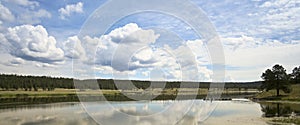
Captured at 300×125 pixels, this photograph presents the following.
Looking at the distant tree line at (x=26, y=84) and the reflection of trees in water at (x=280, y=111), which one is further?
the distant tree line at (x=26, y=84)

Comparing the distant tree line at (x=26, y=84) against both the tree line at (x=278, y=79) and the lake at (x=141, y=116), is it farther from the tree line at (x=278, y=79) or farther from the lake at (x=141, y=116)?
the tree line at (x=278, y=79)

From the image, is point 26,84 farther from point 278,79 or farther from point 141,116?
point 141,116

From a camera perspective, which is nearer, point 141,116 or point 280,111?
point 141,116

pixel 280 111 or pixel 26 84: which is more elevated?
pixel 26 84

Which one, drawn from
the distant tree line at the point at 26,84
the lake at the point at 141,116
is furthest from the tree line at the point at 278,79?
the distant tree line at the point at 26,84

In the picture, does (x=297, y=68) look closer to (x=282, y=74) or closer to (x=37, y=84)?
(x=282, y=74)

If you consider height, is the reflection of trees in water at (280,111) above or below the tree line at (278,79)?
below

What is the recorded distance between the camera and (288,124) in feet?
112

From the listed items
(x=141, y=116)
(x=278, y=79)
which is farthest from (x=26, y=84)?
(x=141, y=116)

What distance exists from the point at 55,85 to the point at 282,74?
136m

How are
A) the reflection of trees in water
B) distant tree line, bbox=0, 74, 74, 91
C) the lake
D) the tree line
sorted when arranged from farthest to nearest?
distant tree line, bbox=0, 74, 74, 91
the tree line
the reflection of trees in water
the lake

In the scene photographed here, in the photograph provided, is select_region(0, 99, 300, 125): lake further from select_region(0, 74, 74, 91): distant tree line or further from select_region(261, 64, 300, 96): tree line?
select_region(0, 74, 74, 91): distant tree line

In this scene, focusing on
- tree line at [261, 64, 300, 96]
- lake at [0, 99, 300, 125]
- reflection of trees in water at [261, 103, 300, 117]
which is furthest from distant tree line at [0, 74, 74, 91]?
reflection of trees in water at [261, 103, 300, 117]

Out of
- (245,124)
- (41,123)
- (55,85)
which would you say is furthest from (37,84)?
(245,124)
